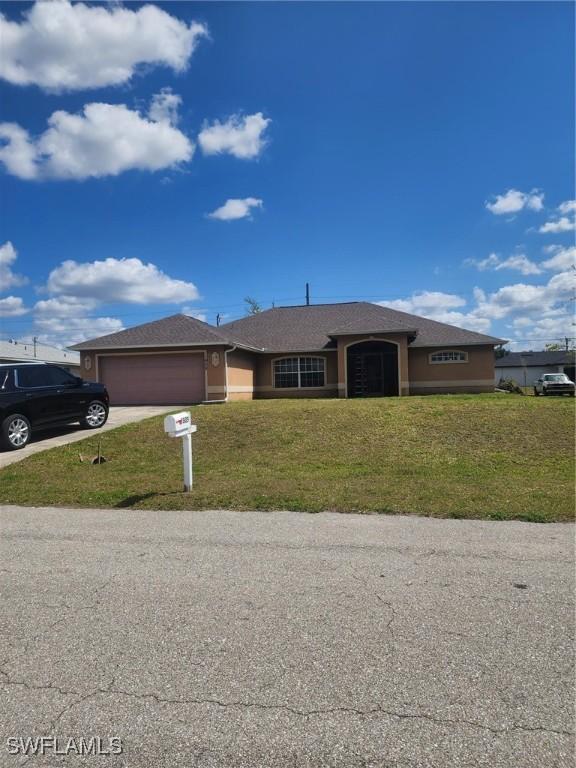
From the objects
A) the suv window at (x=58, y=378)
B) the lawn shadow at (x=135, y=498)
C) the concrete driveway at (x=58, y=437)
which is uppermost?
the suv window at (x=58, y=378)

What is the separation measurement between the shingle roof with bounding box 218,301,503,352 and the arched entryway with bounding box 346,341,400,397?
3.76 ft

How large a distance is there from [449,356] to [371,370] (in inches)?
154

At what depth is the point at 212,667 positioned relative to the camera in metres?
2.92

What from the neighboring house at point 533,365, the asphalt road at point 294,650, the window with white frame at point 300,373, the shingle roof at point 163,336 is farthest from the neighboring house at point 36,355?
the neighboring house at point 533,365

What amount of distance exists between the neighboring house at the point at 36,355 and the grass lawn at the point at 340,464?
24561mm

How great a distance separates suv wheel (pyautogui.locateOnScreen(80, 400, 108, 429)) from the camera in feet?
44.9

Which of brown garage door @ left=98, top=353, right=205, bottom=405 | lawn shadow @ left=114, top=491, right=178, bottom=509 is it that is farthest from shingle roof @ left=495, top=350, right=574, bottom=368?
lawn shadow @ left=114, top=491, right=178, bottom=509

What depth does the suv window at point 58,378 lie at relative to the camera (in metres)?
12.6

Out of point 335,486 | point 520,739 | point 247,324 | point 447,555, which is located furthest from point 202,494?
point 247,324

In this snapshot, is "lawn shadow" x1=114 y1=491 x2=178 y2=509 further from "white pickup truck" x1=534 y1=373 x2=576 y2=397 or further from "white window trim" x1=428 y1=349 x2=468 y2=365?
"white pickup truck" x1=534 y1=373 x2=576 y2=397

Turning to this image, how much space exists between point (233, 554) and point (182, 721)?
232cm

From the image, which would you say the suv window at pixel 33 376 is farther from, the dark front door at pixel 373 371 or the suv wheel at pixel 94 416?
the dark front door at pixel 373 371

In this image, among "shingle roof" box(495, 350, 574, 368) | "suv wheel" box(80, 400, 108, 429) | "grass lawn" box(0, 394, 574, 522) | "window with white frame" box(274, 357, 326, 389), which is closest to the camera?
"grass lawn" box(0, 394, 574, 522)

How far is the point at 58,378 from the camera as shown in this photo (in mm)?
12750
